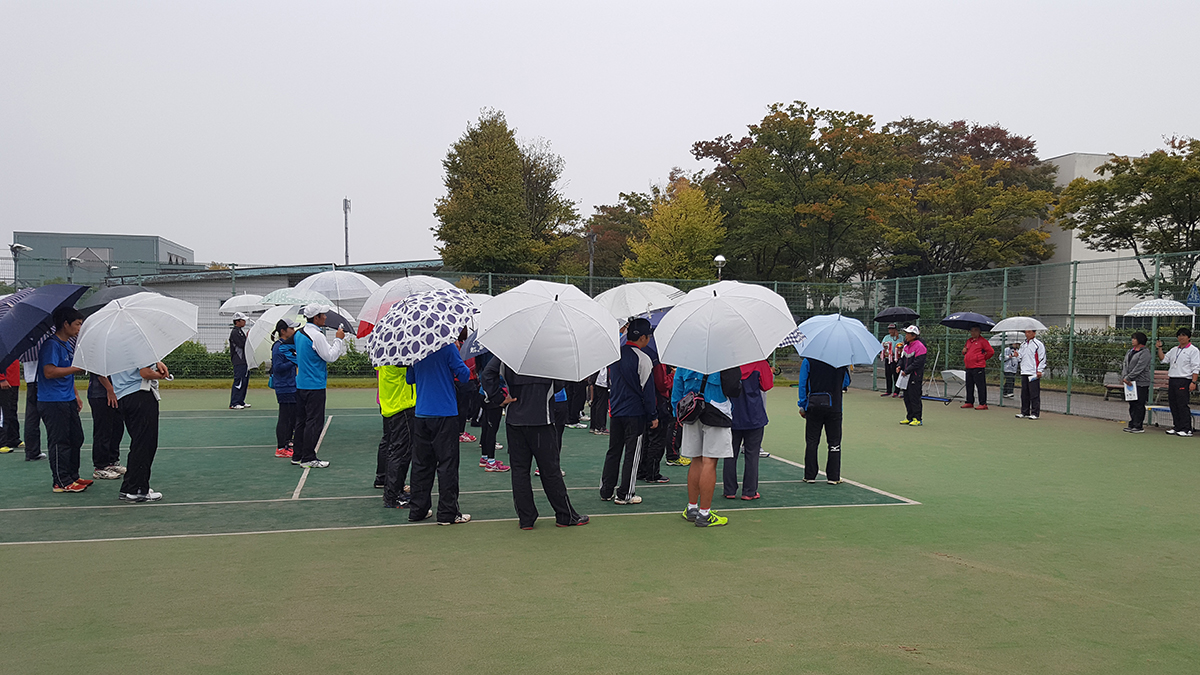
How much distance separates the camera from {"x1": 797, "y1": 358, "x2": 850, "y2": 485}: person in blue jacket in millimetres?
8336

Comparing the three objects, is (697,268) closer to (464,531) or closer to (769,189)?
(769,189)

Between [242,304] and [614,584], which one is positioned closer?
[614,584]

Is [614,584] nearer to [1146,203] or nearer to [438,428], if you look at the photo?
[438,428]

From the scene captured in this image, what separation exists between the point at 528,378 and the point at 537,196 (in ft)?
118

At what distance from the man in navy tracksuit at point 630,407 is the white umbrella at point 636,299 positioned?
3523 millimetres

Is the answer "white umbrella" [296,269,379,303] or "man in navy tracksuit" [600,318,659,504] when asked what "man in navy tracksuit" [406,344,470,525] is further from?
"white umbrella" [296,269,379,303]

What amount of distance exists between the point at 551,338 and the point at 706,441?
5.28ft

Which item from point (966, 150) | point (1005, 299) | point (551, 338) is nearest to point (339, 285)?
point (551, 338)

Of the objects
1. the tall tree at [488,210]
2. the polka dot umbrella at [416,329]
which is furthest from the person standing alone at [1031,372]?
the tall tree at [488,210]

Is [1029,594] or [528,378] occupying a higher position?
[528,378]

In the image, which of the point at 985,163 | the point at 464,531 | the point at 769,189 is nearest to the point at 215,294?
the point at 464,531

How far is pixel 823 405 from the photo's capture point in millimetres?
8297

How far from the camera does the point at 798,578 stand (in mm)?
5273

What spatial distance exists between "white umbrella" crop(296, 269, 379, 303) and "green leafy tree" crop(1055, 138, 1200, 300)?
21.1m
